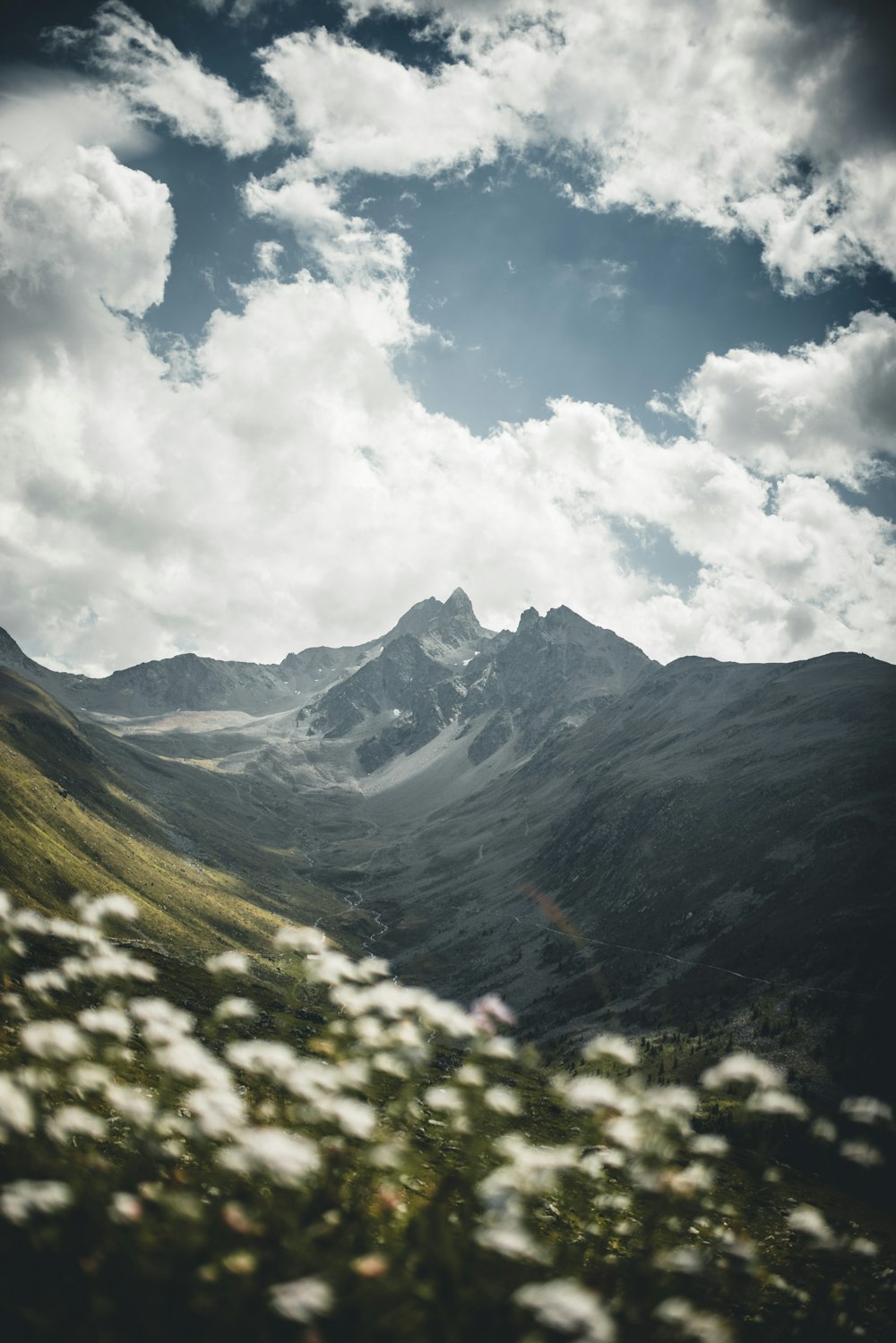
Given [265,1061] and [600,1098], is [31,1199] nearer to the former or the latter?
[265,1061]

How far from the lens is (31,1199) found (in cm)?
459

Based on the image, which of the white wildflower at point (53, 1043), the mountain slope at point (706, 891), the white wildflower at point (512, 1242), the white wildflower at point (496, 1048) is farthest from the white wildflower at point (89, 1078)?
the mountain slope at point (706, 891)

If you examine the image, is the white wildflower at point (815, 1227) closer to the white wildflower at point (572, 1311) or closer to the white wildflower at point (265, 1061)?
the white wildflower at point (572, 1311)

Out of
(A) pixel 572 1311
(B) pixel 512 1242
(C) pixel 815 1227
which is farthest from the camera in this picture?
(C) pixel 815 1227

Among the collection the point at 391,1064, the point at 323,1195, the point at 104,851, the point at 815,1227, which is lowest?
the point at 104,851

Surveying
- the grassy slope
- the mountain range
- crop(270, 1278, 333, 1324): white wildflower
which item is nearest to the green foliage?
crop(270, 1278, 333, 1324): white wildflower

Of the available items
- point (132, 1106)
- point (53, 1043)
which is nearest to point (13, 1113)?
point (132, 1106)

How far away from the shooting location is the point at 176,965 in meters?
57.8

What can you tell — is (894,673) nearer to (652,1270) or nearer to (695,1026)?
(695,1026)

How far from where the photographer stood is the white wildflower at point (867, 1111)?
802 centimetres

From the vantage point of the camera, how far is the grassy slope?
85500mm

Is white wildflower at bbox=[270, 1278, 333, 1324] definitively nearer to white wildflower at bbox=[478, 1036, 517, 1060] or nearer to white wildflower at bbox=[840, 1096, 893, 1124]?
white wildflower at bbox=[478, 1036, 517, 1060]

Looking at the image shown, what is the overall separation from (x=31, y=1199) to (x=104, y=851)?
12144 cm

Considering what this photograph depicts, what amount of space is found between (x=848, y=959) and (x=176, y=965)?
77.1 metres
